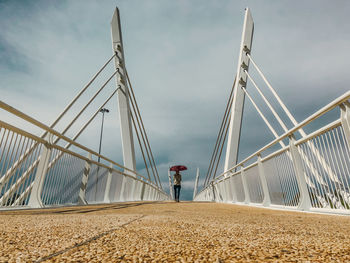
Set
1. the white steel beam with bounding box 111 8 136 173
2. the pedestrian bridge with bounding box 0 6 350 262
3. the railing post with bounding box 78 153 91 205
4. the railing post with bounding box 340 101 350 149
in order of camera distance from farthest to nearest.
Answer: the white steel beam with bounding box 111 8 136 173
the railing post with bounding box 78 153 91 205
the railing post with bounding box 340 101 350 149
the pedestrian bridge with bounding box 0 6 350 262

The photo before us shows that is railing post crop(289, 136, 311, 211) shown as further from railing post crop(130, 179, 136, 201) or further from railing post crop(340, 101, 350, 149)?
railing post crop(130, 179, 136, 201)

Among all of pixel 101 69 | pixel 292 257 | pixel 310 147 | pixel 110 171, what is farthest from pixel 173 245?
pixel 101 69

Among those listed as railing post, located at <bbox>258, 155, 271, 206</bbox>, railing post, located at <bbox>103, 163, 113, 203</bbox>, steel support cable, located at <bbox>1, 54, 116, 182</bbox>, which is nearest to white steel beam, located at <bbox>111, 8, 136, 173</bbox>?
steel support cable, located at <bbox>1, 54, 116, 182</bbox>

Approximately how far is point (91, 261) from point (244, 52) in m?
15.8

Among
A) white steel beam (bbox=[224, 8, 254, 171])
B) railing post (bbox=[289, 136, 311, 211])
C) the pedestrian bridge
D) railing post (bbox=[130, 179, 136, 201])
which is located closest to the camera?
the pedestrian bridge

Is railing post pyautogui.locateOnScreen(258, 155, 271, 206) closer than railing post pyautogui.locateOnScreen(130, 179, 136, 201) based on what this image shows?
Yes

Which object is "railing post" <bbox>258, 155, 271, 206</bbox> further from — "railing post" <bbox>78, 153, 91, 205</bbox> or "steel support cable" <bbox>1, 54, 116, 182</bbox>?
"steel support cable" <bbox>1, 54, 116, 182</bbox>

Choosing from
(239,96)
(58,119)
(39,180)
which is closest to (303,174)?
(39,180)

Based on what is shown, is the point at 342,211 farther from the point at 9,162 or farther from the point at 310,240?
the point at 9,162

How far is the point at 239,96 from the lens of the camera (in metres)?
15.5

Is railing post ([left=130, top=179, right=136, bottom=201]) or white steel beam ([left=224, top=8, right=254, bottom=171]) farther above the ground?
white steel beam ([left=224, top=8, right=254, bottom=171])

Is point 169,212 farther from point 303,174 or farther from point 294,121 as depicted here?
point 294,121

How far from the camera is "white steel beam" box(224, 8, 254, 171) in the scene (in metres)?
14.7

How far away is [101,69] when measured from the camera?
13.2 metres
